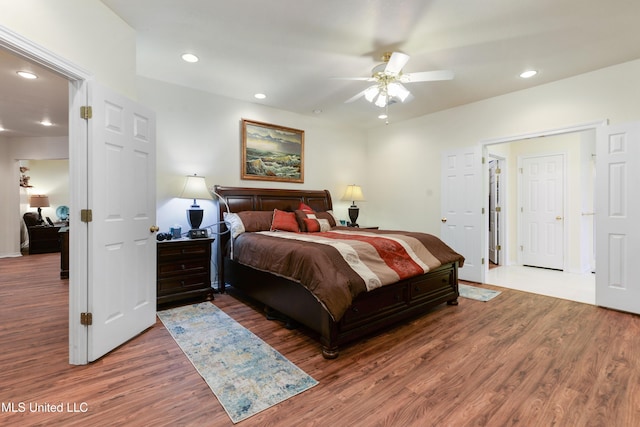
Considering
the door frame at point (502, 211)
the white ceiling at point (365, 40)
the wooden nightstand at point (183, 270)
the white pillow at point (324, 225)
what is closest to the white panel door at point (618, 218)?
the white ceiling at point (365, 40)

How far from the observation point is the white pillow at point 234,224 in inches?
145

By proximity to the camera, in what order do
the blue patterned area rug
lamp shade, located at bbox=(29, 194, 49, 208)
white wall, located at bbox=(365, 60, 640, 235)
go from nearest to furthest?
the blue patterned area rug
white wall, located at bbox=(365, 60, 640, 235)
lamp shade, located at bbox=(29, 194, 49, 208)

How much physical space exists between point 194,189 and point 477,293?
3.99 meters

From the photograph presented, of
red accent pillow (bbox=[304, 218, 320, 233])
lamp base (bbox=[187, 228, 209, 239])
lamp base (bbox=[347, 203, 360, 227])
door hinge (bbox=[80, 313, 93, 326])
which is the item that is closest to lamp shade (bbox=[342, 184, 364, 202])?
lamp base (bbox=[347, 203, 360, 227])

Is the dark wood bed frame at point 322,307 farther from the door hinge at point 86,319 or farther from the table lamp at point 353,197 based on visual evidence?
the table lamp at point 353,197

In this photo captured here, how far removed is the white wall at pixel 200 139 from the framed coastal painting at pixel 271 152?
112 millimetres

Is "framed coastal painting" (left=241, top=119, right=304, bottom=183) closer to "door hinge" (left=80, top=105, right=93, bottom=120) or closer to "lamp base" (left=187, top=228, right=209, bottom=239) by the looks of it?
"lamp base" (left=187, top=228, right=209, bottom=239)

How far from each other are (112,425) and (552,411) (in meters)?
2.44

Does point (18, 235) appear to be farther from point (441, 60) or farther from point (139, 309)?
point (441, 60)

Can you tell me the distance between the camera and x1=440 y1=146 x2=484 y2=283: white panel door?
4422 millimetres

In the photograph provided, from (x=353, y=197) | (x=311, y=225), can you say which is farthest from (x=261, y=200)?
(x=353, y=197)

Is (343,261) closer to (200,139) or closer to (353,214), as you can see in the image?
(200,139)

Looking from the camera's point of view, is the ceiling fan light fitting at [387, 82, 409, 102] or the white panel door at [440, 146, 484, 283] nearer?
the ceiling fan light fitting at [387, 82, 409, 102]

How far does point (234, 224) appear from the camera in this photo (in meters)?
3.75
